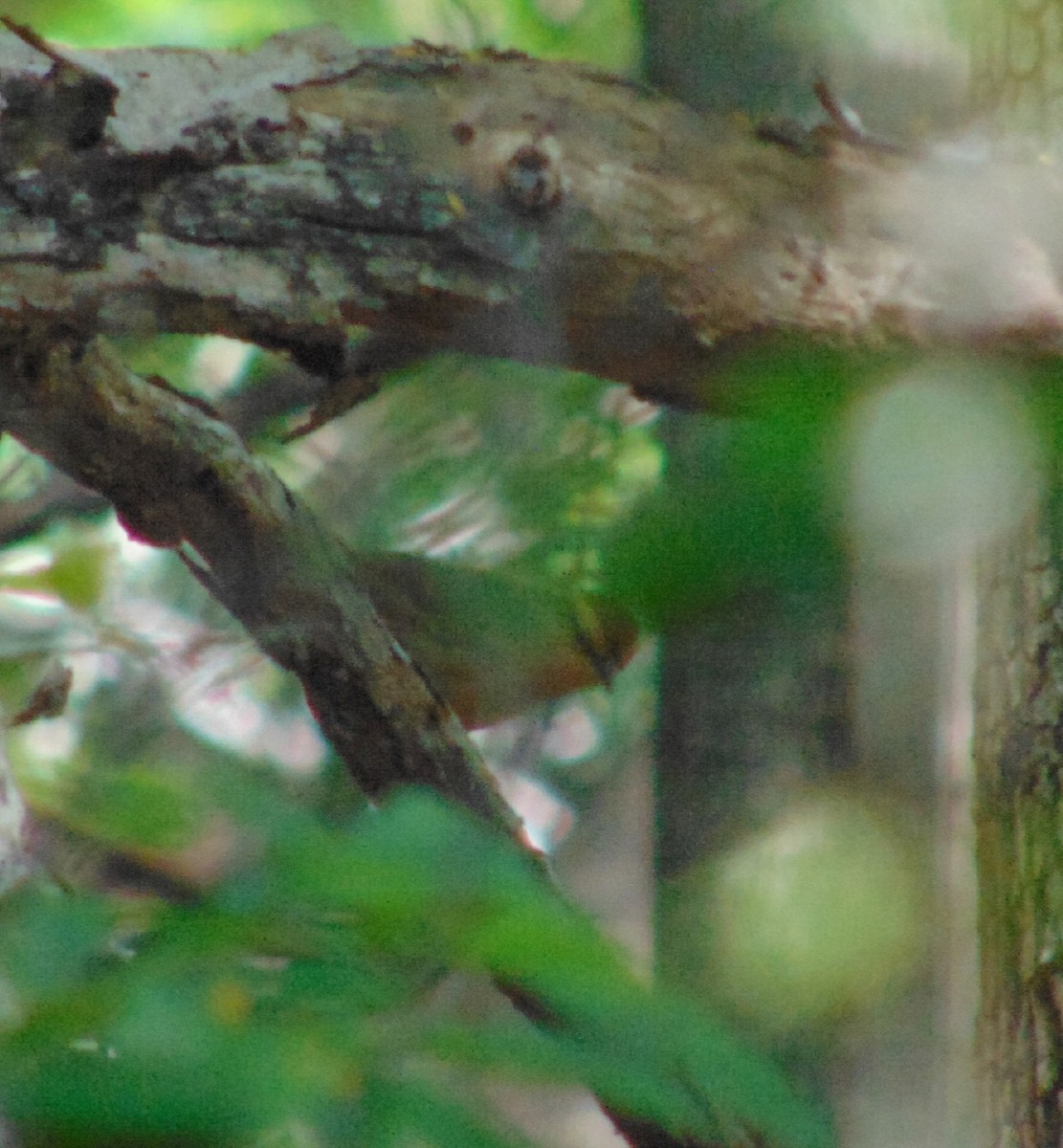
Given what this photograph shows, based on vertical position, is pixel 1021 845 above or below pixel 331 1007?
below

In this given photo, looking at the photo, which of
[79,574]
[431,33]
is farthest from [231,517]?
[431,33]

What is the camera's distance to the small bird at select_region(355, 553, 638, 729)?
779mm

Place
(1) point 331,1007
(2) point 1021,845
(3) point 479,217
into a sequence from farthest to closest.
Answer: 1. (2) point 1021,845
2. (3) point 479,217
3. (1) point 331,1007

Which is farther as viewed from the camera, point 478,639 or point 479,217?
→ point 478,639

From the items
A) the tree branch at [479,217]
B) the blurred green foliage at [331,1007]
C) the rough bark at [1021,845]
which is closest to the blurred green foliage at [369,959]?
the blurred green foliage at [331,1007]

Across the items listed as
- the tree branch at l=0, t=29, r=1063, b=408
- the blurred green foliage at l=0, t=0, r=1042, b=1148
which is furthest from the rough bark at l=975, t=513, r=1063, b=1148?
the blurred green foliage at l=0, t=0, r=1042, b=1148

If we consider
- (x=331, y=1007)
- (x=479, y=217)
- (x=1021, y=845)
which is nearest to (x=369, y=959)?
(x=331, y=1007)

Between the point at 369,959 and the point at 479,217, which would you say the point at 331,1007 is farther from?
the point at 479,217

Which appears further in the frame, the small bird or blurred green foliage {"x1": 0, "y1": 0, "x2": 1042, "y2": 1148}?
the small bird

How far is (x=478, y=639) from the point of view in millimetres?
879

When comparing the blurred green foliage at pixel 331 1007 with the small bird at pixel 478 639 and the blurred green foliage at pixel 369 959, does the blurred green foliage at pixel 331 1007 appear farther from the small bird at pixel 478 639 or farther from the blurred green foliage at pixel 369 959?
the small bird at pixel 478 639

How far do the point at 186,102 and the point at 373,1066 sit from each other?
505 millimetres

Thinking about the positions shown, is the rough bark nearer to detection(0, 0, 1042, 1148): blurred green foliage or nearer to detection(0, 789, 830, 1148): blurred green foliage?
detection(0, 0, 1042, 1148): blurred green foliage

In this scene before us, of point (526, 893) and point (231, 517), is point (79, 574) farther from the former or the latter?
point (526, 893)
